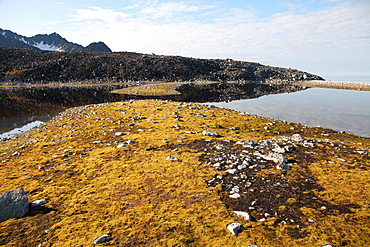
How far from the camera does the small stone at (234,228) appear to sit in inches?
251

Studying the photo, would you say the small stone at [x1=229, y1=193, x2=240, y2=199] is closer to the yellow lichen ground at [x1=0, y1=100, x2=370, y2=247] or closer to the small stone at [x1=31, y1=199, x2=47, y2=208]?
the yellow lichen ground at [x1=0, y1=100, x2=370, y2=247]

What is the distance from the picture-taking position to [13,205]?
303 inches

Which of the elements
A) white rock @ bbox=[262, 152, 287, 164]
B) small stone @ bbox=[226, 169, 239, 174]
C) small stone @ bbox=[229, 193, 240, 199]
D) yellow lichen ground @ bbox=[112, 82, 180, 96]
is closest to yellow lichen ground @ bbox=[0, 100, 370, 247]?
small stone @ bbox=[229, 193, 240, 199]

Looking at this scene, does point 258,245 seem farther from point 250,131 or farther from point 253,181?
point 250,131

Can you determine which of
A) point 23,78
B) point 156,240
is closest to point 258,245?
point 156,240

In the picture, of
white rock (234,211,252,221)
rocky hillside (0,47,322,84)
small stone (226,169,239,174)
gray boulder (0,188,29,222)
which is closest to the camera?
white rock (234,211,252,221)

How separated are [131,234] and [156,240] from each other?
0.88 m

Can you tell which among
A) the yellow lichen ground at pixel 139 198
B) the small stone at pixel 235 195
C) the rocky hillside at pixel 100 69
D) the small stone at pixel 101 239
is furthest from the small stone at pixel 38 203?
the rocky hillside at pixel 100 69

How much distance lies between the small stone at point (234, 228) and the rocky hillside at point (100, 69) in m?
133

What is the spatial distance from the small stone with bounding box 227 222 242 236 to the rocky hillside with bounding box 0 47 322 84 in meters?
133

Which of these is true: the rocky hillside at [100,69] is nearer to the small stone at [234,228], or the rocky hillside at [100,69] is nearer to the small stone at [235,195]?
the small stone at [235,195]

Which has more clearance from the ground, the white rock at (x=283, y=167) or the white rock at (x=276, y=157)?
the white rock at (x=276, y=157)

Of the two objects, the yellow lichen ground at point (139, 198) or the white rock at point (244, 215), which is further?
the white rock at point (244, 215)

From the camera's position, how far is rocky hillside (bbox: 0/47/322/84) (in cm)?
12525
